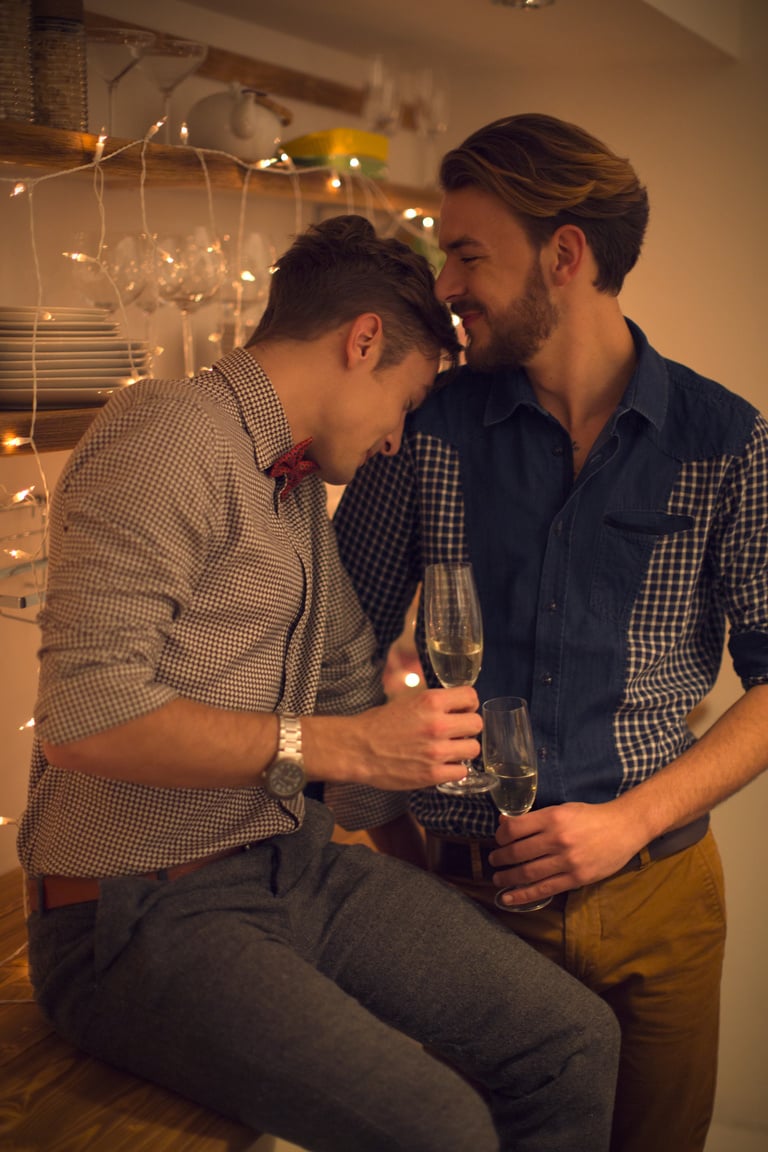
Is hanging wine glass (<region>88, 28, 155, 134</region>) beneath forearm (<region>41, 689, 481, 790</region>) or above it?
above

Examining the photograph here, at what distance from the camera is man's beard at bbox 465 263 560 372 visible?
179 cm

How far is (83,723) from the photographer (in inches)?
48.8

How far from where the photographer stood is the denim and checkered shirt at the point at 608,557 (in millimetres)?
1771

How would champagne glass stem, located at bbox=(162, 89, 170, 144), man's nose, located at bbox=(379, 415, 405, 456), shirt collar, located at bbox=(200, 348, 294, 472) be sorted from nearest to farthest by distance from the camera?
shirt collar, located at bbox=(200, 348, 294, 472) → man's nose, located at bbox=(379, 415, 405, 456) → champagne glass stem, located at bbox=(162, 89, 170, 144)

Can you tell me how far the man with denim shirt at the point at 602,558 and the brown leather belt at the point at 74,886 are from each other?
492mm

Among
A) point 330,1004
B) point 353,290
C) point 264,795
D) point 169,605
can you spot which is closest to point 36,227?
point 353,290

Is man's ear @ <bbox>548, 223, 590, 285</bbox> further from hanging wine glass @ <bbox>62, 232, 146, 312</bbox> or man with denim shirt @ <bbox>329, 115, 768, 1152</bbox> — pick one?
hanging wine glass @ <bbox>62, 232, 146, 312</bbox>

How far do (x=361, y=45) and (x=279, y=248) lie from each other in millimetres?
550

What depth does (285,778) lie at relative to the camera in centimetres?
→ 135

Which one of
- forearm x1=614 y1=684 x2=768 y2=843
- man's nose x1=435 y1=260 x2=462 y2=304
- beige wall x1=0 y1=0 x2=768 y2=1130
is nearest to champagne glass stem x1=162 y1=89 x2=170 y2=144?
beige wall x1=0 y1=0 x2=768 y2=1130

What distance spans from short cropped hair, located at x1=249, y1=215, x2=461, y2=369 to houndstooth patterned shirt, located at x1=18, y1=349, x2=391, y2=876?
0.37ft

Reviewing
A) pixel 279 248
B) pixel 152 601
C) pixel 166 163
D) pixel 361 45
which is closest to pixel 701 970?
pixel 152 601

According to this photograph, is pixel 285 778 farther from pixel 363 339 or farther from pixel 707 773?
pixel 707 773

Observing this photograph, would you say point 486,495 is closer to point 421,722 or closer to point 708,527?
point 708,527
